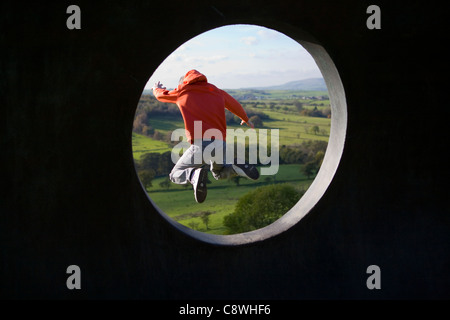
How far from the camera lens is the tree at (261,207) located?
1343cm

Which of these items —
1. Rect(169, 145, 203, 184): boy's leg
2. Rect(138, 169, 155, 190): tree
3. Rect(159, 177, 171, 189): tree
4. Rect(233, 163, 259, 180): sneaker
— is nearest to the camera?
Rect(233, 163, 259, 180): sneaker

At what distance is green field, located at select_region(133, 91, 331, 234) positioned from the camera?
13539 mm

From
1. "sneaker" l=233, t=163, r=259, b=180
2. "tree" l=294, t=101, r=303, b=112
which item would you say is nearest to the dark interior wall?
"sneaker" l=233, t=163, r=259, b=180

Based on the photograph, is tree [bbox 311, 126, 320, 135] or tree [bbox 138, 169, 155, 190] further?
tree [bbox 311, 126, 320, 135]

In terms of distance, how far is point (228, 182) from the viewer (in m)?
14.9

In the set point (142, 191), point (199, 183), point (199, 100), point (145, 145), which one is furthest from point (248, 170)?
point (145, 145)

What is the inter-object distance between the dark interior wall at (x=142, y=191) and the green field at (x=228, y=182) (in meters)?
8.20

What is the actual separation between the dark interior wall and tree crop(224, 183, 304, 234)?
9.30 metres

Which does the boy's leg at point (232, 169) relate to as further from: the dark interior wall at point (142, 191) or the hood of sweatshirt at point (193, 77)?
the dark interior wall at point (142, 191)

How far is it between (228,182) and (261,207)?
1.42 metres

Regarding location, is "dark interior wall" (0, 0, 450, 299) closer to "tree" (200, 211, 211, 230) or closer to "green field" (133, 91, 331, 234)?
"green field" (133, 91, 331, 234)

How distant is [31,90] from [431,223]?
2773mm

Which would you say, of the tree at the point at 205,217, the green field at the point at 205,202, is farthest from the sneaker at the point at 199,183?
the tree at the point at 205,217

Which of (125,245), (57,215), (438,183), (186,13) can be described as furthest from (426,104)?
(57,215)
